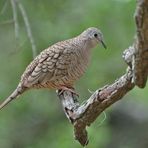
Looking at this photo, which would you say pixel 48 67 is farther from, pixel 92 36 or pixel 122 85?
pixel 122 85

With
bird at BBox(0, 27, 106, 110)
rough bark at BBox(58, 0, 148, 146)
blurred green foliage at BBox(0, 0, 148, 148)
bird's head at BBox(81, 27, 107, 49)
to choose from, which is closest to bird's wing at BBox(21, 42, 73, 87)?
bird at BBox(0, 27, 106, 110)

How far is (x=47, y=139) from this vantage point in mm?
8430

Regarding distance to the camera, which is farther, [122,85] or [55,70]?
[55,70]

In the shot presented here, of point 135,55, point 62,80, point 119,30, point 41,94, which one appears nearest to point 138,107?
point 119,30

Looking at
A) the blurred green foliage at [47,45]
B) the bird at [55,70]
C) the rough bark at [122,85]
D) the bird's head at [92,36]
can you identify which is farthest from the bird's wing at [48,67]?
the blurred green foliage at [47,45]

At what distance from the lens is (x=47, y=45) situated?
7828 mm

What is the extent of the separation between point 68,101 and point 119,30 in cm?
492

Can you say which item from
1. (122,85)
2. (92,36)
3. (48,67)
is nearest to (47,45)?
(92,36)

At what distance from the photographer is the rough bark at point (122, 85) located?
257 centimetres

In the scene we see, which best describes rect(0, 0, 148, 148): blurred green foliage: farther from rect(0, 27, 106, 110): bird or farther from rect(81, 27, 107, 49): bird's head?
rect(0, 27, 106, 110): bird

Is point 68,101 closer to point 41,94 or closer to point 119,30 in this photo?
point 41,94

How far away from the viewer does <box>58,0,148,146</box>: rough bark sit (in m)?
2.57

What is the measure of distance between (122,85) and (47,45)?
15.5 ft

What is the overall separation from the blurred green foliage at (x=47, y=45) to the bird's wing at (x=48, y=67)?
3.22 m
